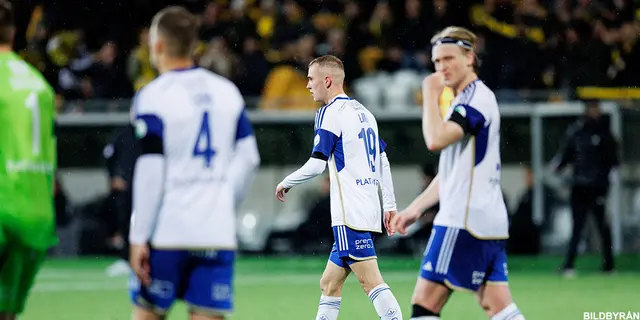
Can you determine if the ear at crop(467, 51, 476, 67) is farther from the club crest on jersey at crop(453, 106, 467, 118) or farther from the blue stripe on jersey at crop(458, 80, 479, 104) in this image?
the club crest on jersey at crop(453, 106, 467, 118)

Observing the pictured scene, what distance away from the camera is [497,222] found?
676 centimetres

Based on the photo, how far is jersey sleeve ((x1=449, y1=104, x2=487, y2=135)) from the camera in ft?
21.9

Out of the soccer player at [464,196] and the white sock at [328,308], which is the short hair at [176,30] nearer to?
the soccer player at [464,196]

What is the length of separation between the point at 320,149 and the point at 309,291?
7.25m

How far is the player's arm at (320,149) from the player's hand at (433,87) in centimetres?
151

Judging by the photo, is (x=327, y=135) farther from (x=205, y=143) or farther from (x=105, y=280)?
(x=105, y=280)

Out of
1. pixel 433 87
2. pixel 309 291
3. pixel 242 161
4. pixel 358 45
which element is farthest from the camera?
pixel 358 45

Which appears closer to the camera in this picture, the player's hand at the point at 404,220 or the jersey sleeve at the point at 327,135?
the player's hand at the point at 404,220

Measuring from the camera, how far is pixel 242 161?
5852 mm

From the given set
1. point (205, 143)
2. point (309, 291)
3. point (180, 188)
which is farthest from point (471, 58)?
point (309, 291)

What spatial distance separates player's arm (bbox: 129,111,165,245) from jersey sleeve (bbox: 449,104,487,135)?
74.6 inches

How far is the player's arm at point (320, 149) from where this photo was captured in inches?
319

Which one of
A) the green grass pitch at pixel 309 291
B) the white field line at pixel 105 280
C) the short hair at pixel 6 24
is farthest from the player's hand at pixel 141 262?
the white field line at pixel 105 280

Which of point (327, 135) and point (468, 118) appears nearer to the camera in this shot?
point (468, 118)
